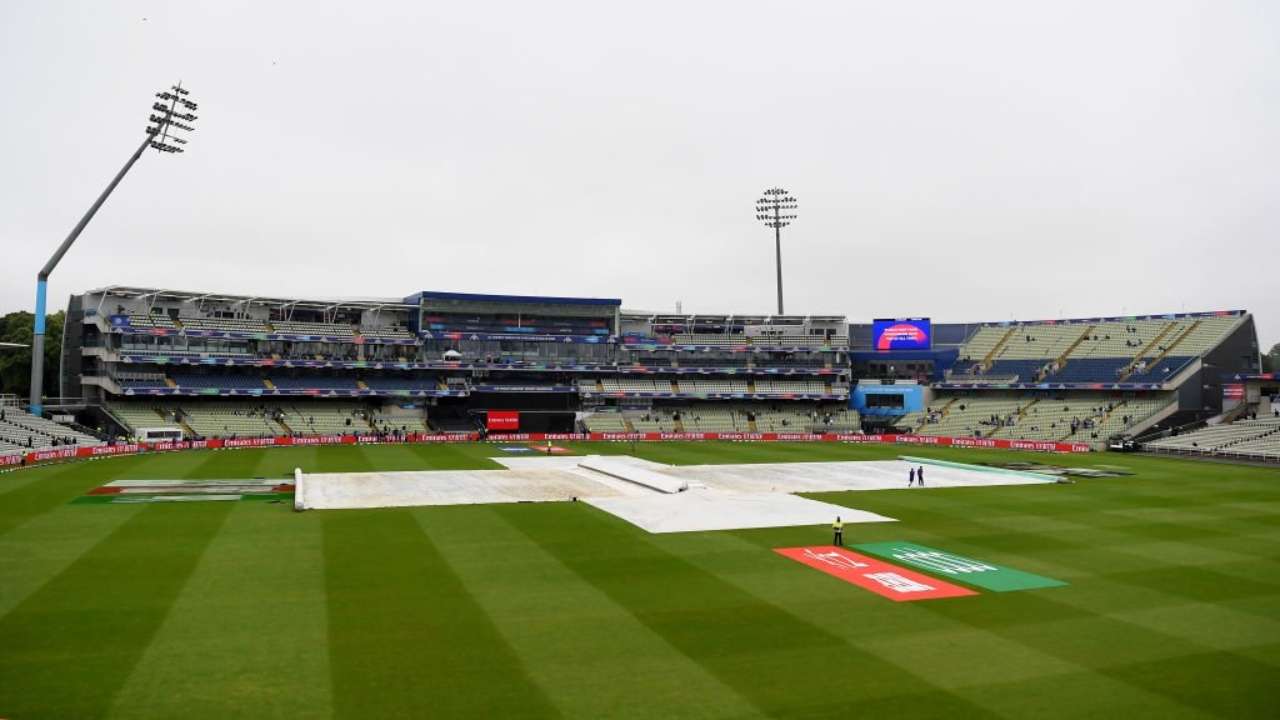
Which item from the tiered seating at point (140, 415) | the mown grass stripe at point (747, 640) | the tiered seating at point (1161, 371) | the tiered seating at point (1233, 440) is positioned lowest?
the mown grass stripe at point (747, 640)

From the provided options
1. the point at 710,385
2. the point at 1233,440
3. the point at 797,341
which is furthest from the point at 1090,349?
the point at 710,385

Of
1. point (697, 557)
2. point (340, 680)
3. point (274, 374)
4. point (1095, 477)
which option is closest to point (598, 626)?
point (340, 680)

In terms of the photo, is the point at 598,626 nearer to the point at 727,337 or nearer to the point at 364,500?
the point at 364,500

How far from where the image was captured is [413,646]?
16031mm

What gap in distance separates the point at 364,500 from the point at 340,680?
73.8 feet

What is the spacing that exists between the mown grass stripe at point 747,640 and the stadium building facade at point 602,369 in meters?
57.2

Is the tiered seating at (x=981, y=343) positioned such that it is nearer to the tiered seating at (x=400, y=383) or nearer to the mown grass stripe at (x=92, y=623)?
the tiered seating at (x=400, y=383)

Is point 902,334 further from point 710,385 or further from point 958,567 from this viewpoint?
point 958,567

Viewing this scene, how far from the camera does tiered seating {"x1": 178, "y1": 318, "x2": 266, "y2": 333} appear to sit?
3046 inches

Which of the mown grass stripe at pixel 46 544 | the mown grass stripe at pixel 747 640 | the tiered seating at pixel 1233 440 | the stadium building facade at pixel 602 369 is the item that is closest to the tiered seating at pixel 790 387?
the stadium building facade at pixel 602 369

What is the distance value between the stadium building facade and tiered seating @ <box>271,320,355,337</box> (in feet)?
0.75

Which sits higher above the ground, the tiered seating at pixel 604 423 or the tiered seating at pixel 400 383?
the tiered seating at pixel 400 383

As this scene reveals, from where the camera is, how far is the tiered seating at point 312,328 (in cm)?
8125

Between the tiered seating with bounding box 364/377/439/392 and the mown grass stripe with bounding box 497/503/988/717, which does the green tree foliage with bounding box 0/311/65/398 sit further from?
the mown grass stripe with bounding box 497/503/988/717
